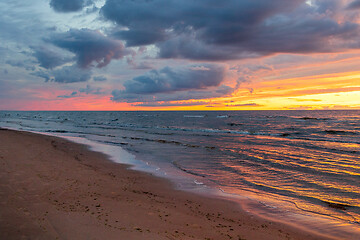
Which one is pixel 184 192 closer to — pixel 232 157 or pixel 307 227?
pixel 307 227

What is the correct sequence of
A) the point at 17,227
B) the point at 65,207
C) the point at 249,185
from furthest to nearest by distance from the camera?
the point at 249,185 < the point at 65,207 < the point at 17,227

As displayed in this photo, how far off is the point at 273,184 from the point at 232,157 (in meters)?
7.38

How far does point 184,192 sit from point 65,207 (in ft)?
16.3

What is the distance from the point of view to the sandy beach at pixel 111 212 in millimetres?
5594

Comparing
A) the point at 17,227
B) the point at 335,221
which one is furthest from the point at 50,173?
the point at 335,221

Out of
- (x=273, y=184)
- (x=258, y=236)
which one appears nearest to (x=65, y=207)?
(x=258, y=236)

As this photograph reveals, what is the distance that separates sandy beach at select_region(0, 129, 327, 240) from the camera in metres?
5.59

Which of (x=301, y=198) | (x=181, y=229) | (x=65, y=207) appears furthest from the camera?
(x=301, y=198)

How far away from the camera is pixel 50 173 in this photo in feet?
35.9

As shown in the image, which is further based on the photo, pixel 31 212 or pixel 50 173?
pixel 50 173

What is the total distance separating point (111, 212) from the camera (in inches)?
270

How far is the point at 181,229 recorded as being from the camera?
20.0 ft

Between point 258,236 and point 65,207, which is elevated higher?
point 65,207

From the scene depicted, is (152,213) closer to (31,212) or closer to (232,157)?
(31,212)
